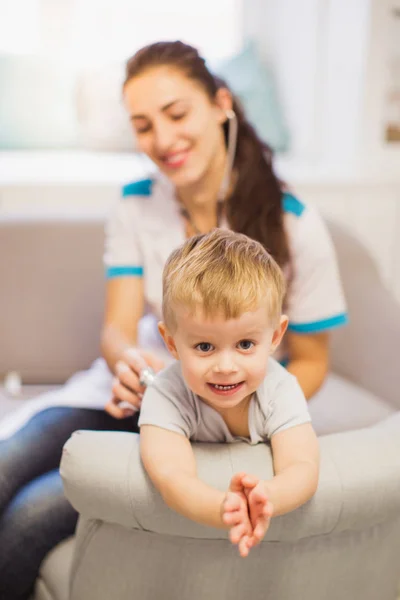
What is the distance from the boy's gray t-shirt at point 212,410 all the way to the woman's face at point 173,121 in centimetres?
48

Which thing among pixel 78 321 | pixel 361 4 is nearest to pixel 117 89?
pixel 361 4

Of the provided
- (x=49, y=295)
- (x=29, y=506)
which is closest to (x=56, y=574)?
(x=29, y=506)

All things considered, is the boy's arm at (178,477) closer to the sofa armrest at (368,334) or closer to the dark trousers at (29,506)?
the dark trousers at (29,506)

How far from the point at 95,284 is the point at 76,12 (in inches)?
55.3

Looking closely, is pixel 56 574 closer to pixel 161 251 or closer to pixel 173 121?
pixel 161 251

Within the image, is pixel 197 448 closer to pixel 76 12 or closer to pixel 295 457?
pixel 295 457

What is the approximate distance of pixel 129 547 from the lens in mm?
988

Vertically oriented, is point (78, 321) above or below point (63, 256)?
below

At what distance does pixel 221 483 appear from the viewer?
921mm

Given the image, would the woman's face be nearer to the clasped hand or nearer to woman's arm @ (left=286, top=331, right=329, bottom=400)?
woman's arm @ (left=286, top=331, right=329, bottom=400)

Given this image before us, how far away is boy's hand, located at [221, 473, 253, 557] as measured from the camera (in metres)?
0.79

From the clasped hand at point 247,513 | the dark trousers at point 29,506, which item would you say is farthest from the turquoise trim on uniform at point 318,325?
the clasped hand at point 247,513

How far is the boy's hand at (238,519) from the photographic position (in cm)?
79

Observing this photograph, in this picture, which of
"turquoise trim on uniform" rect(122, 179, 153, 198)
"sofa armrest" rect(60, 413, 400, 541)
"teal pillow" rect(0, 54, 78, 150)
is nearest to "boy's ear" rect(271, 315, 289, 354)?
"sofa armrest" rect(60, 413, 400, 541)
